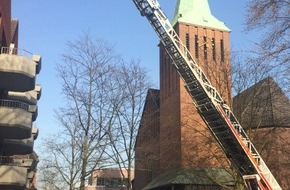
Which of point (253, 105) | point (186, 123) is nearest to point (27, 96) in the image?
point (186, 123)

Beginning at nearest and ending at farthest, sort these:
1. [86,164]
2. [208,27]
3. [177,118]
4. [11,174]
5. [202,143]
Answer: [11,174], [86,164], [202,143], [177,118], [208,27]

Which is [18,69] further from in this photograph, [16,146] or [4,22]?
[16,146]

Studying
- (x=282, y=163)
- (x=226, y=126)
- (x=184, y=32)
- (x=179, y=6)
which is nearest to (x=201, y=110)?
(x=226, y=126)

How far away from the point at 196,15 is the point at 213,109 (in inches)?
1234

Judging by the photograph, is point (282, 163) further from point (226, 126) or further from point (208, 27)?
point (208, 27)

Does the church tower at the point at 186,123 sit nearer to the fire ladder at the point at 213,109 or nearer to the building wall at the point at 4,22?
the building wall at the point at 4,22

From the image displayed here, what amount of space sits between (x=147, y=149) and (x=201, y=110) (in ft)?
83.8

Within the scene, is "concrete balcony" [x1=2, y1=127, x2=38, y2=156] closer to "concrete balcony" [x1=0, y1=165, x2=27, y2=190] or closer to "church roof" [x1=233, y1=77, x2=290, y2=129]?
"concrete balcony" [x1=0, y1=165, x2=27, y2=190]

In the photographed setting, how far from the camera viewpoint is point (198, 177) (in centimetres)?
3084

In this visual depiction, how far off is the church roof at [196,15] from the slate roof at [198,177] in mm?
15543

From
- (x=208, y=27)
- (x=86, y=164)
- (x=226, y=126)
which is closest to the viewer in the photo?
(x=226, y=126)

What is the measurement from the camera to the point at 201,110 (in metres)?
16.7

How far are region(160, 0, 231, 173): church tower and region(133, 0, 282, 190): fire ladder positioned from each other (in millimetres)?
10077

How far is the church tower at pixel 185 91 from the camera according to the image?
97.8 feet
